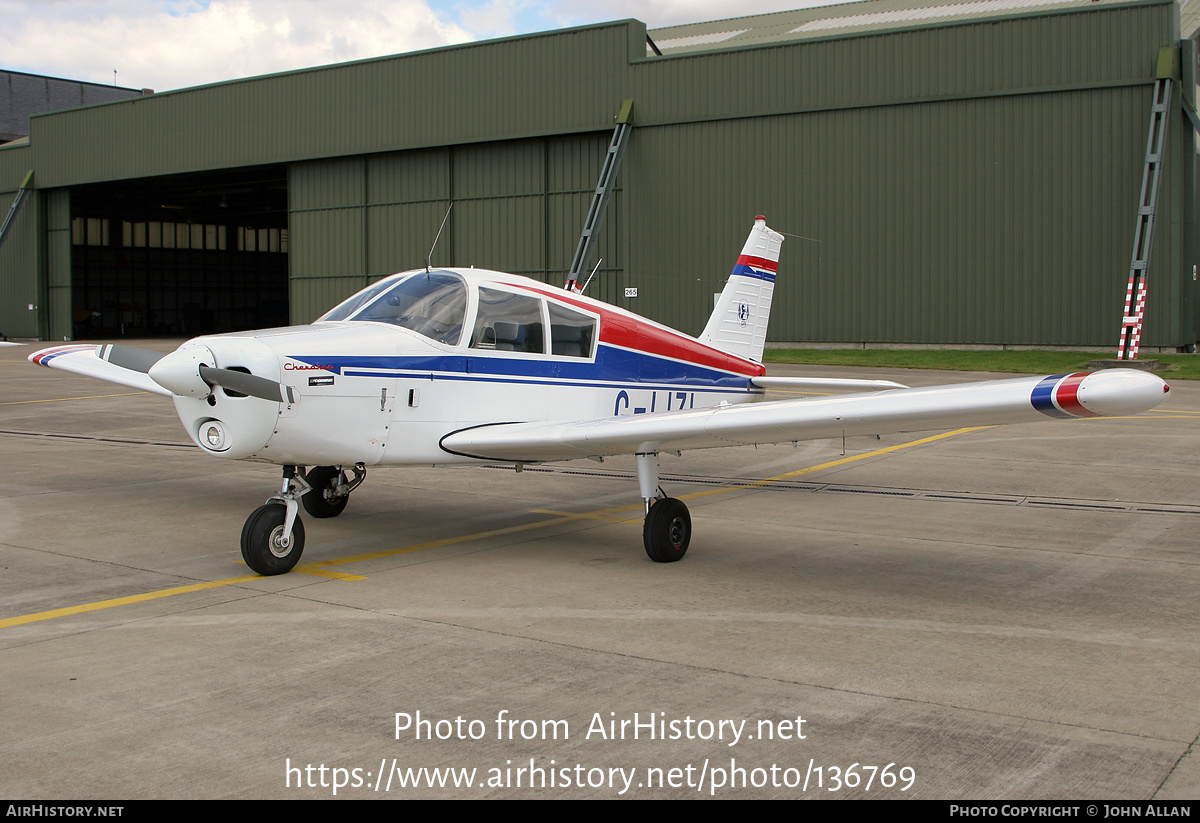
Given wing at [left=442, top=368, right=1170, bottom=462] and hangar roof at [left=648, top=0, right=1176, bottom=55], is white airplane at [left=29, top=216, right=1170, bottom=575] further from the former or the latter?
hangar roof at [left=648, top=0, right=1176, bottom=55]

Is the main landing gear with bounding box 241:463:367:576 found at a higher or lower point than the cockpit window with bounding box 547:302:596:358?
lower

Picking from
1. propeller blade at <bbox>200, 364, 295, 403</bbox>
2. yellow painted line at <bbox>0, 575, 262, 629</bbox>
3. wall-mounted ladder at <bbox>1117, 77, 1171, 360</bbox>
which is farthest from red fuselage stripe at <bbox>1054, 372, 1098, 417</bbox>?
wall-mounted ladder at <bbox>1117, 77, 1171, 360</bbox>

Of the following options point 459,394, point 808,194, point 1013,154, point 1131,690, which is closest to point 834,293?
point 808,194

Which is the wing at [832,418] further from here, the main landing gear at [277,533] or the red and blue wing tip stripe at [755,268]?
the red and blue wing tip stripe at [755,268]

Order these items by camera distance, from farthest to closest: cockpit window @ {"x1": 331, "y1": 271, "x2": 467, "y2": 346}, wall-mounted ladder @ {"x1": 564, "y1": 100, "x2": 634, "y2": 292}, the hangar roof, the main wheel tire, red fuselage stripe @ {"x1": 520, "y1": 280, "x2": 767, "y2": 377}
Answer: the hangar roof < wall-mounted ladder @ {"x1": 564, "y1": 100, "x2": 634, "y2": 292} < the main wheel tire < red fuselage stripe @ {"x1": 520, "y1": 280, "x2": 767, "y2": 377} < cockpit window @ {"x1": 331, "y1": 271, "x2": 467, "y2": 346}

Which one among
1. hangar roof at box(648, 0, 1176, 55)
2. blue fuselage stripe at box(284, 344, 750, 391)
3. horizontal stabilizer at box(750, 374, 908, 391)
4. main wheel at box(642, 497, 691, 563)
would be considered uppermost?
hangar roof at box(648, 0, 1176, 55)

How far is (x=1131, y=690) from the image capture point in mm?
4590

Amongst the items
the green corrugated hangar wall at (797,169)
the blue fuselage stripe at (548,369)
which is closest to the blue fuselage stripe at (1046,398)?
the blue fuselage stripe at (548,369)

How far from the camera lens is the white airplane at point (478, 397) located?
244 inches

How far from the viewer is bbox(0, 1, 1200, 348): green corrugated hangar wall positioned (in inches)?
1051

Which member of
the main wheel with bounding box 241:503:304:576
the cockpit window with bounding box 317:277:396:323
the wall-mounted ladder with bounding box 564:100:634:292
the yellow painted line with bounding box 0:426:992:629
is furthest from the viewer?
the wall-mounted ladder with bounding box 564:100:634:292

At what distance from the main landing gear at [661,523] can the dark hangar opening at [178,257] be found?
44242 millimetres

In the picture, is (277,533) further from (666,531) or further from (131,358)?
(666,531)
